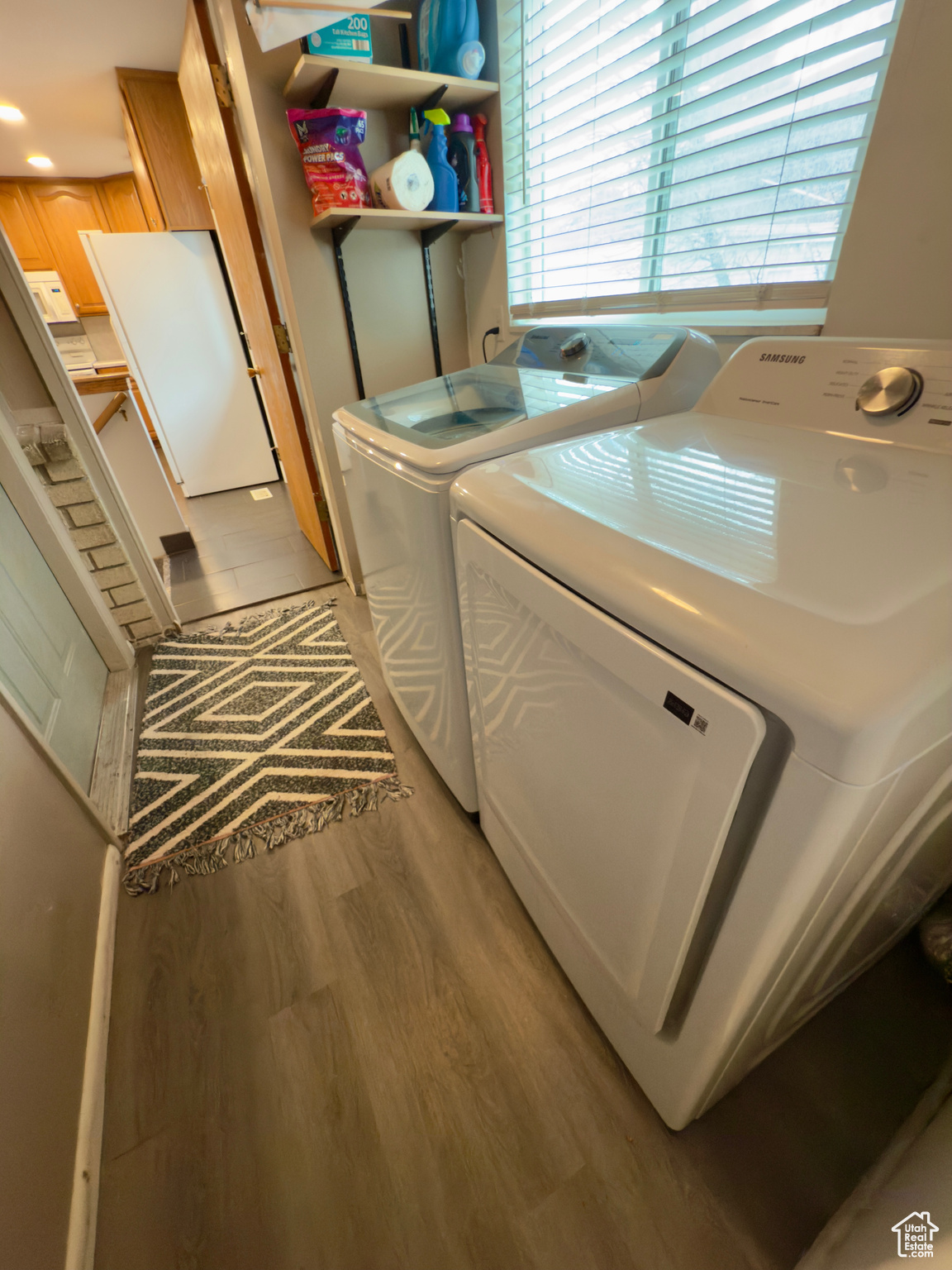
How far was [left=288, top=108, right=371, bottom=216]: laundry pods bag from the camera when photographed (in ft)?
5.08

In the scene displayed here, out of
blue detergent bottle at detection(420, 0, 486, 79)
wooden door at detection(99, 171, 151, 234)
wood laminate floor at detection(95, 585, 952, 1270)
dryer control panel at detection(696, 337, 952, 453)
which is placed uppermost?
wooden door at detection(99, 171, 151, 234)

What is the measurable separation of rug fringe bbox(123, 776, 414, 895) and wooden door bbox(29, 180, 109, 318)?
548cm

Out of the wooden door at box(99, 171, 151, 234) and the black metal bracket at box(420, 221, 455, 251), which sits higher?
the wooden door at box(99, 171, 151, 234)

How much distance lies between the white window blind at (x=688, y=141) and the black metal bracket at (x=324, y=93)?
1.80 ft

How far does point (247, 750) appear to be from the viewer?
167 centimetres

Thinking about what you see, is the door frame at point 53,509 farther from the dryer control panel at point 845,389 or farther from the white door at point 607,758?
the dryer control panel at point 845,389

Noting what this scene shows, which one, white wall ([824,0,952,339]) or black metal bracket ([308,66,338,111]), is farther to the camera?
black metal bracket ([308,66,338,111])

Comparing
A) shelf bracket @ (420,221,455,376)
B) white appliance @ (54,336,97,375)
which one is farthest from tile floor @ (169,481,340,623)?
white appliance @ (54,336,97,375)

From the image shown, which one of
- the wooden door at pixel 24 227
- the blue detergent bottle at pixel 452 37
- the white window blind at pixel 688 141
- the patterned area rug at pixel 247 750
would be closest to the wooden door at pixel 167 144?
the wooden door at pixel 24 227

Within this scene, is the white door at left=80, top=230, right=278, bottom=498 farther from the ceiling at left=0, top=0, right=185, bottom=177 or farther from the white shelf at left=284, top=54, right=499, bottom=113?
the white shelf at left=284, top=54, right=499, bottom=113

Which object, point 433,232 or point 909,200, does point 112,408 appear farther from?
point 909,200

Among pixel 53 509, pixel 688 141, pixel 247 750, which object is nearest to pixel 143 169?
pixel 53 509

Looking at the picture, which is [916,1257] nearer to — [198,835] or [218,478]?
[198,835]

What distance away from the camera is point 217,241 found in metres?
3.42
